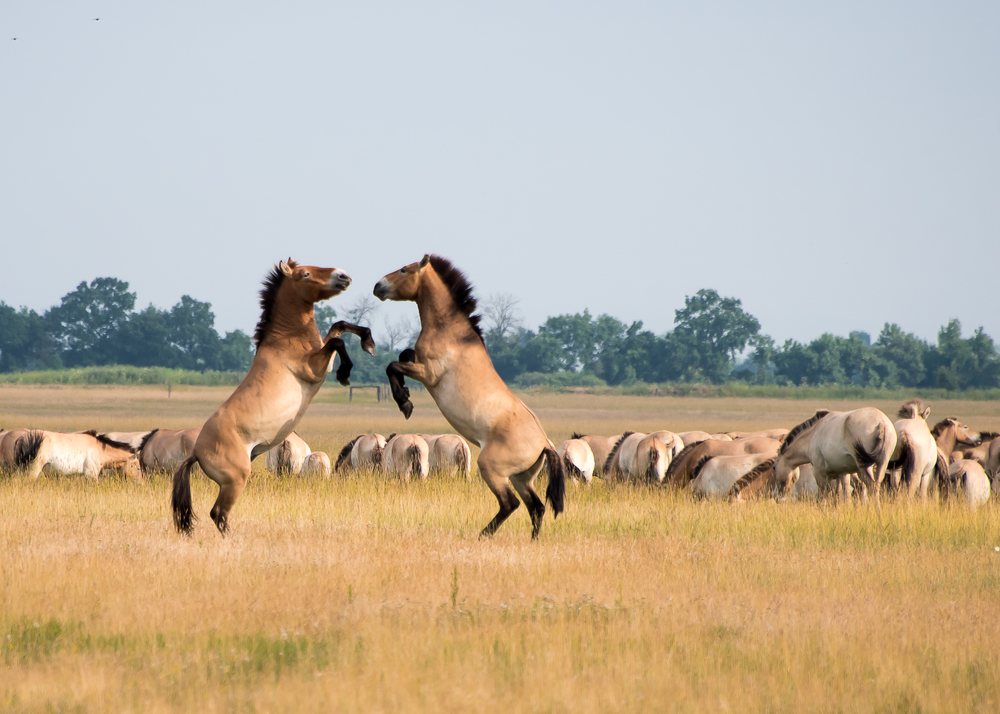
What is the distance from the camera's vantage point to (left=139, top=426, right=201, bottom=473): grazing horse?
16.3 metres

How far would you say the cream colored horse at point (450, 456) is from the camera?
17219mm

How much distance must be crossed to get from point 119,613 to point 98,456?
431 inches

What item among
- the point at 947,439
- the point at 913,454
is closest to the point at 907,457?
the point at 913,454

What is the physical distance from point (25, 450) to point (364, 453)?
5.83m

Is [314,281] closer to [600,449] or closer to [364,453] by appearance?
[364,453]

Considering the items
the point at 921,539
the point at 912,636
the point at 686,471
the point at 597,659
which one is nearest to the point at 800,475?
the point at 686,471

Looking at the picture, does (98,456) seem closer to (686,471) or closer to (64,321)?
(686,471)

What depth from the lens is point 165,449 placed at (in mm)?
16812

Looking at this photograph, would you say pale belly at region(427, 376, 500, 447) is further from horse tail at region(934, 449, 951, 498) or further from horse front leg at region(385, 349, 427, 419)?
horse tail at region(934, 449, 951, 498)

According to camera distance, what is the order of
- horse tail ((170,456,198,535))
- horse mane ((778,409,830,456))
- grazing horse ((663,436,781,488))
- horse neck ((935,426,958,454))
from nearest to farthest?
horse tail ((170,456,198,535)), horse mane ((778,409,830,456)), grazing horse ((663,436,781,488)), horse neck ((935,426,958,454))

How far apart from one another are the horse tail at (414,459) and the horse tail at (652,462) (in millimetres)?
3984

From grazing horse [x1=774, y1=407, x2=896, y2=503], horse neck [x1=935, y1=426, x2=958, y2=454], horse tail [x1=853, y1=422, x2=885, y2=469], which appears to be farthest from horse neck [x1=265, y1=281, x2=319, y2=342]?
horse neck [x1=935, y1=426, x2=958, y2=454]

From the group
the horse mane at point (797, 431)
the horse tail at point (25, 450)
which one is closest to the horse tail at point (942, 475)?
the horse mane at point (797, 431)

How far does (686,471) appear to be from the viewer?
1473cm
